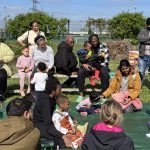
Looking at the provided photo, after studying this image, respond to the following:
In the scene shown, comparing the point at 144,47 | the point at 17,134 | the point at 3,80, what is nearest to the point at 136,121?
the point at 144,47

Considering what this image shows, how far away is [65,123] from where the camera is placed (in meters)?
6.50

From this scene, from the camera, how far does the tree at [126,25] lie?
24641mm

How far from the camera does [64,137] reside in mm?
6188

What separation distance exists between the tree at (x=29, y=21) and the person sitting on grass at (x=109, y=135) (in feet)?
71.6

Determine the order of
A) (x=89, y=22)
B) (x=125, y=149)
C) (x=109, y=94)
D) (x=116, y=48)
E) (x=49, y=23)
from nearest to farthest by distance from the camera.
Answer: (x=125, y=149)
(x=109, y=94)
(x=116, y=48)
(x=49, y=23)
(x=89, y=22)

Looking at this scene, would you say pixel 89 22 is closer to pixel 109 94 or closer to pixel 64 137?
pixel 109 94

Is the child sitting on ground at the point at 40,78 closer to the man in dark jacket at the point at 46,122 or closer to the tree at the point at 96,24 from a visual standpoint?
the man in dark jacket at the point at 46,122

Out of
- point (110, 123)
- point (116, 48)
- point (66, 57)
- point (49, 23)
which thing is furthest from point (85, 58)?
point (49, 23)

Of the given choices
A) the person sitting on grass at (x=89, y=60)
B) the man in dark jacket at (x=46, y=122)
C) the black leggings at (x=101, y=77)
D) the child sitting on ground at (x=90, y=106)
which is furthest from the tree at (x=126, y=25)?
the man in dark jacket at (x=46, y=122)

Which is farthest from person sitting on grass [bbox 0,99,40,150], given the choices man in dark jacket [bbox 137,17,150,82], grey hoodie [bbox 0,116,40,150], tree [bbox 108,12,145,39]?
tree [bbox 108,12,145,39]

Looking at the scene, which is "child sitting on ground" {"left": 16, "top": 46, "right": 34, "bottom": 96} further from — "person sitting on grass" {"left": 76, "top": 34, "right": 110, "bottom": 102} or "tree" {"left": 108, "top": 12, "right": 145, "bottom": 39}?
"tree" {"left": 108, "top": 12, "right": 145, "bottom": 39}

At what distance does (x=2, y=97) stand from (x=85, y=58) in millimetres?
2171

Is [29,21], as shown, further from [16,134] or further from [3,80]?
[16,134]

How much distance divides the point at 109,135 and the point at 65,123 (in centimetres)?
263
